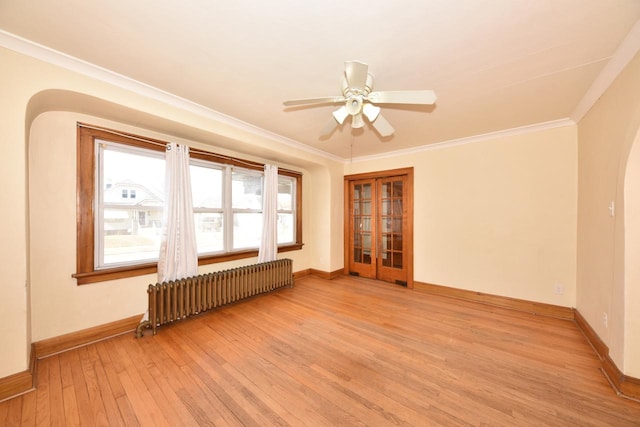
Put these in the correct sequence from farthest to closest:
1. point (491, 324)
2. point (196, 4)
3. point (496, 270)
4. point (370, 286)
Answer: point (370, 286), point (496, 270), point (491, 324), point (196, 4)

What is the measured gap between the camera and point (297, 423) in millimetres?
1494

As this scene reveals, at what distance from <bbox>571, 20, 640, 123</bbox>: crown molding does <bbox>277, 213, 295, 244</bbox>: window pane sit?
440 centimetres

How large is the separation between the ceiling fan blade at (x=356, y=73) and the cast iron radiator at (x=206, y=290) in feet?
9.52

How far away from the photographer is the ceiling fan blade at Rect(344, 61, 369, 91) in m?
1.48

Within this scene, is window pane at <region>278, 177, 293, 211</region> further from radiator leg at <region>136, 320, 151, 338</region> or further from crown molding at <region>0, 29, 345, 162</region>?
radiator leg at <region>136, 320, 151, 338</region>

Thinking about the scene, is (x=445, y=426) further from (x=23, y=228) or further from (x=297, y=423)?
(x=23, y=228)

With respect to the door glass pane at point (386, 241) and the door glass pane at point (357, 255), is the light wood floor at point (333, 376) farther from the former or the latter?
the door glass pane at point (357, 255)

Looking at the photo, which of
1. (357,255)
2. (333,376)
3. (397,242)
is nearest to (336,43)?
(333,376)

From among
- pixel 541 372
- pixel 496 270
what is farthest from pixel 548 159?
pixel 541 372

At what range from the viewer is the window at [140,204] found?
7.93 ft

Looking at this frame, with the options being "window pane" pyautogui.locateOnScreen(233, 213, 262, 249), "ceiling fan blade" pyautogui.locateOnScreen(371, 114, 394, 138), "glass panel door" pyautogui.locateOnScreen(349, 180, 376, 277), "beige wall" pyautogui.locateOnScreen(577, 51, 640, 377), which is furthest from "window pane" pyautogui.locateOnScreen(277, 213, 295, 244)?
"beige wall" pyautogui.locateOnScreen(577, 51, 640, 377)

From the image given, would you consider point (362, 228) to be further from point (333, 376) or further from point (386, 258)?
point (333, 376)

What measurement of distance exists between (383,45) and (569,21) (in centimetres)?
117

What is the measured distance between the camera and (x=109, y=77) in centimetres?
208
